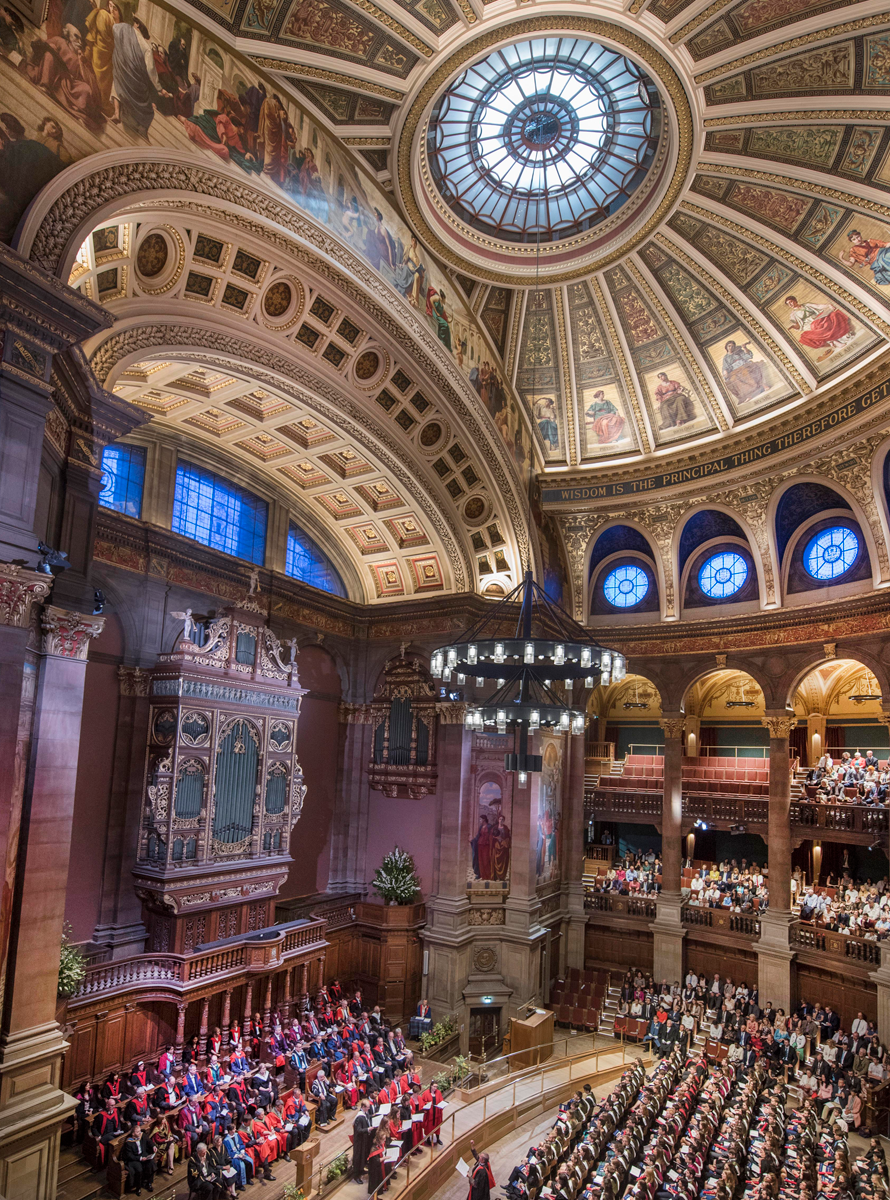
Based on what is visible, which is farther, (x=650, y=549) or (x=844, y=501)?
(x=650, y=549)

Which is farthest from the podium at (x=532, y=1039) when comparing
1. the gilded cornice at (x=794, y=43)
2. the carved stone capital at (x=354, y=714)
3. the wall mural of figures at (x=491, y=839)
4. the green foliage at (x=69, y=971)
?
the gilded cornice at (x=794, y=43)

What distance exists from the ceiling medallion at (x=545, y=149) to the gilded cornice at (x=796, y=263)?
3.67 feet

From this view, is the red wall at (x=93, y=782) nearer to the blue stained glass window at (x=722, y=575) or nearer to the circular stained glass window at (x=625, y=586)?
the circular stained glass window at (x=625, y=586)

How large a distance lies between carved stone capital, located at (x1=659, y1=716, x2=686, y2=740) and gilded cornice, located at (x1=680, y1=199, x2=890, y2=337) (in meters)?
13.1

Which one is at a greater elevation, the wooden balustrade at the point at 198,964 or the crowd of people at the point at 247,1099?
the wooden balustrade at the point at 198,964

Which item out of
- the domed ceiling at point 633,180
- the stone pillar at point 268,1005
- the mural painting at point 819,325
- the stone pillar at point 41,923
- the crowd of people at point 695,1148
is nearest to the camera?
the stone pillar at point 41,923

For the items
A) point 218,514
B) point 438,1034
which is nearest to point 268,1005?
point 438,1034

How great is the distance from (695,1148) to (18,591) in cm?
1508

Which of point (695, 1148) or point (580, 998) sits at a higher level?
point (695, 1148)

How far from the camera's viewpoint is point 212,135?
13.7 m

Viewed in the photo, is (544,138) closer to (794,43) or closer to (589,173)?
(589,173)

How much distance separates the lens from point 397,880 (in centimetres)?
2348

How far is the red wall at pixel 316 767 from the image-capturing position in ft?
79.5

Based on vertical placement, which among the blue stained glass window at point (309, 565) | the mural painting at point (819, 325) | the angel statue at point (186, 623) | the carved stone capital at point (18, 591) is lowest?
the carved stone capital at point (18, 591)
